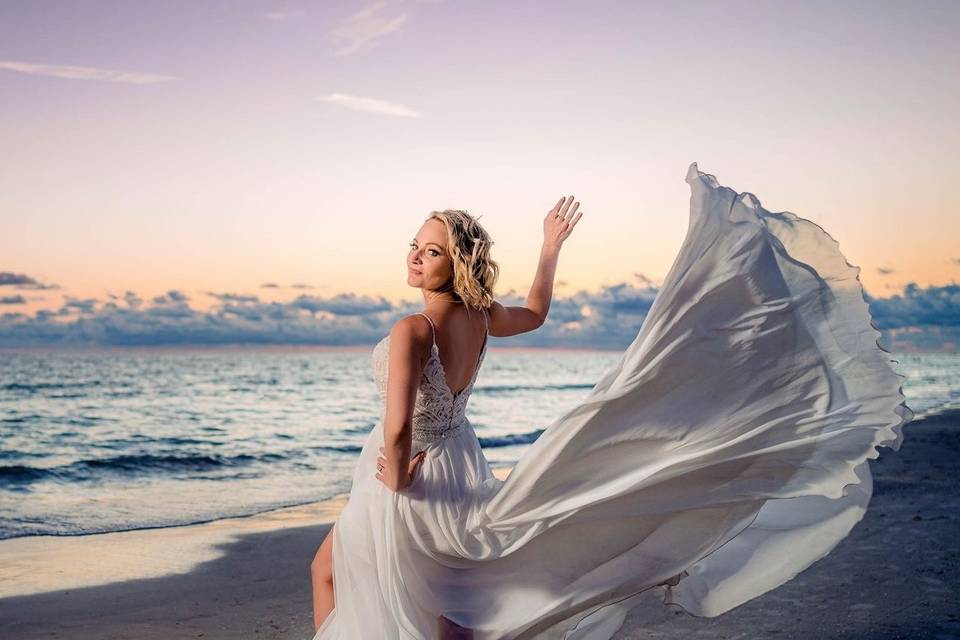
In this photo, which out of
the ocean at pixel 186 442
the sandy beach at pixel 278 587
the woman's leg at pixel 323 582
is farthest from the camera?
the ocean at pixel 186 442

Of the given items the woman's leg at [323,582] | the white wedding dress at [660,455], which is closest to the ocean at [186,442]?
the white wedding dress at [660,455]

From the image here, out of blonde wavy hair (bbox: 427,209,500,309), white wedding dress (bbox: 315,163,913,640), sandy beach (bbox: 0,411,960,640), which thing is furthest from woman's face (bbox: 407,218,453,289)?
sandy beach (bbox: 0,411,960,640)

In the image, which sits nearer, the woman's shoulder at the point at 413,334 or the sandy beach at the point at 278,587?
the woman's shoulder at the point at 413,334

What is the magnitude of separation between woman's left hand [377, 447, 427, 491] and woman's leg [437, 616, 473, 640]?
1.90 ft

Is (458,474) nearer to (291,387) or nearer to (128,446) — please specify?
(128,446)

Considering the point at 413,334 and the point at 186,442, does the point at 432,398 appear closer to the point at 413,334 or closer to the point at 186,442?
the point at 413,334

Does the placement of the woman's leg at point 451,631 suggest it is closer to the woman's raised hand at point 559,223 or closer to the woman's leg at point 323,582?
the woman's leg at point 323,582

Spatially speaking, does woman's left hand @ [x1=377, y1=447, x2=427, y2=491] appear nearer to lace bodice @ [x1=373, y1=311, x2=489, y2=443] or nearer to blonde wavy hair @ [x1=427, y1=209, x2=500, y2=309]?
lace bodice @ [x1=373, y1=311, x2=489, y2=443]

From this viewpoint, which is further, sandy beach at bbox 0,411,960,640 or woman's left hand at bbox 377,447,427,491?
sandy beach at bbox 0,411,960,640

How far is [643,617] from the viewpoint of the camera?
16.6 ft

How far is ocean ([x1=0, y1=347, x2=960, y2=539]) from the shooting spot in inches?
436

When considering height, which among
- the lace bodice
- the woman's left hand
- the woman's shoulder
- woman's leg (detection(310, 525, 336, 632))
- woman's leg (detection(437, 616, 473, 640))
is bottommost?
woman's leg (detection(437, 616, 473, 640))

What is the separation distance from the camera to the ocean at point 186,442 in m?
11.1

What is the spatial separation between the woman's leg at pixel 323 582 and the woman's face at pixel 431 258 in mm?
1064
